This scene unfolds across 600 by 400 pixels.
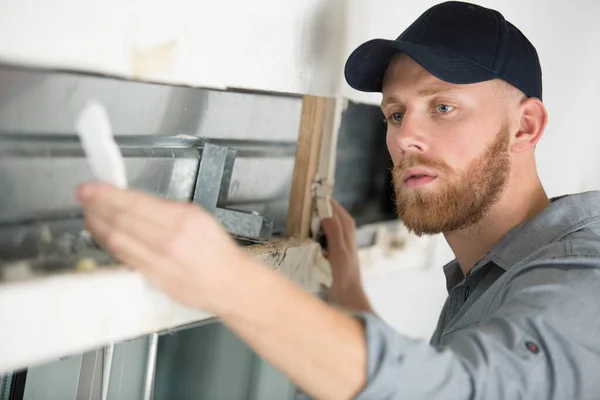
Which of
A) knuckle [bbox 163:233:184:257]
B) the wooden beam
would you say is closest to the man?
knuckle [bbox 163:233:184:257]

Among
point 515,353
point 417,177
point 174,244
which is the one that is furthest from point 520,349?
point 417,177

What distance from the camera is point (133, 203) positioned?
2.53 feet

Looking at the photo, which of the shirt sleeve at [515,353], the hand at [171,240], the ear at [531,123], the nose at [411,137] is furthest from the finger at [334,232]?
the hand at [171,240]

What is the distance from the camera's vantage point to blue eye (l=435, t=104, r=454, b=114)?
1.37 metres

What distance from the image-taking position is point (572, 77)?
281cm

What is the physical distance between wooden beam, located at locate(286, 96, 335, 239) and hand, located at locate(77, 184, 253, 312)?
852mm

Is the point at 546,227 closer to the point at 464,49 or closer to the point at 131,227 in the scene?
the point at 464,49

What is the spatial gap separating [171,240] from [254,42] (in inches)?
26.0

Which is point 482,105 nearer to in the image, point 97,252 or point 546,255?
point 546,255

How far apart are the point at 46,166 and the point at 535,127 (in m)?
1.08

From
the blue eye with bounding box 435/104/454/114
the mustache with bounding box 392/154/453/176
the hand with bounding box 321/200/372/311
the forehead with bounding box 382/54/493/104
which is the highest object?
the forehead with bounding box 382/54/493/104

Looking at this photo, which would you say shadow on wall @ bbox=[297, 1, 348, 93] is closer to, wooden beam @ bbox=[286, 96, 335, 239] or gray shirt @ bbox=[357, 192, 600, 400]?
wooden beam @ bbox=[286, 96, 335, 239]

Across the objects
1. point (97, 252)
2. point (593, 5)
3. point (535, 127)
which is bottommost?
point (97, 252)

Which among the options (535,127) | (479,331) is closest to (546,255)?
(479,331)
